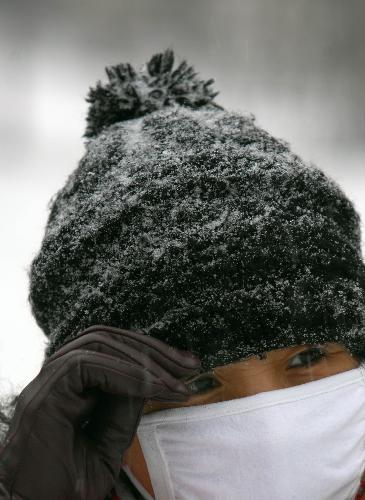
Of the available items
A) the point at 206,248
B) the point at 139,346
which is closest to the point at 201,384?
the point at 139,346

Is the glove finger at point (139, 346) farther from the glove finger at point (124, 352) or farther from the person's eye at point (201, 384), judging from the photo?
the person's eye at point (201, 384)

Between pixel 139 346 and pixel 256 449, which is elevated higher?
pixel 139 346

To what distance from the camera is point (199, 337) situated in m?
1.26

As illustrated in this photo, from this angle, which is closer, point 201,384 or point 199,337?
point 199,337

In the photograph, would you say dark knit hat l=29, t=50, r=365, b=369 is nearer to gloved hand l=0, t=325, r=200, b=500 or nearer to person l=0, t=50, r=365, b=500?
person l=0, t=50, r=365, b=500

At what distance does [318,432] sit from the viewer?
1360mm

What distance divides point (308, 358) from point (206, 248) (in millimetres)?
535

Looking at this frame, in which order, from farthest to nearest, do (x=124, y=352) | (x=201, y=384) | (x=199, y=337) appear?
(x=201, y=384), (x=199, y=337), (x=124, y=352)

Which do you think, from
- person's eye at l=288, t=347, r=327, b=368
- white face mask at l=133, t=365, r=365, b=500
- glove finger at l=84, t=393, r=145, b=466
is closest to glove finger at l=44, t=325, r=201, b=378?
glove finger at l=84, t=393, r=145, b=466

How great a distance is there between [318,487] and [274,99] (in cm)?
144

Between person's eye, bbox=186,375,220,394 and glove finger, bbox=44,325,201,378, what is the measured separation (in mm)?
156

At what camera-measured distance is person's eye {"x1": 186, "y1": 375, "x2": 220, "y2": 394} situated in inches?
53.5

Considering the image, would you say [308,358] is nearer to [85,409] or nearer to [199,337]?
[199,337]

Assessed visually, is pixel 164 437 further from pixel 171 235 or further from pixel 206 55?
pixel 206 55
